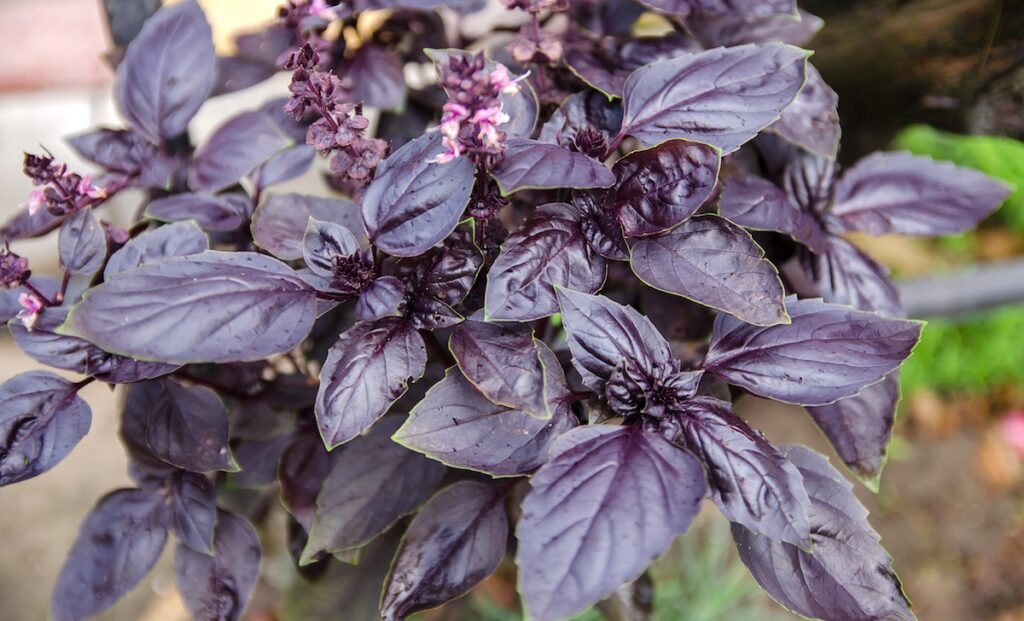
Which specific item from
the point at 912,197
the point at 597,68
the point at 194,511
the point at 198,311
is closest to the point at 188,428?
the point at 194,511

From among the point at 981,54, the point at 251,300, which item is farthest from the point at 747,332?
the point at 981,54

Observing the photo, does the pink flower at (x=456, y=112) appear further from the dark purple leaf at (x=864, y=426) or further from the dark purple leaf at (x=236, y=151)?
the dark purple leaf at (x=864, y=426)

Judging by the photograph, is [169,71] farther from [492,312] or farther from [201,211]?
[492,312]

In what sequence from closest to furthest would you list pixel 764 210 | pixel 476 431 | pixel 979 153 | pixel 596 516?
1. pixel 596 516
2. pixel 476 431
3. pixel 764 210
4. pixel 979 153

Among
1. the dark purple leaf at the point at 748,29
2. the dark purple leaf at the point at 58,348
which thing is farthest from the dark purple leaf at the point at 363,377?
the dark purple leaf at the point at 748,29

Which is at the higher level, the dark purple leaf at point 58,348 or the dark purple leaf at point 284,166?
the dark purple leaf at point 284,166

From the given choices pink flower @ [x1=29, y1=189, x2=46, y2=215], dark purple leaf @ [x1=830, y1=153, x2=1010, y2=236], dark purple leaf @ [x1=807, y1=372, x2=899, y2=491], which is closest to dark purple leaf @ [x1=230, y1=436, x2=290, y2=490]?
pink flower @ [x1=29, y1=189, x2=46, y2=215]

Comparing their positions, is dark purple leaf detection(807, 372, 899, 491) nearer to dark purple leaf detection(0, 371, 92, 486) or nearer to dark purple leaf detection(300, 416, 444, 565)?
dark purple leaf detection(300, 416, 444, 565)
